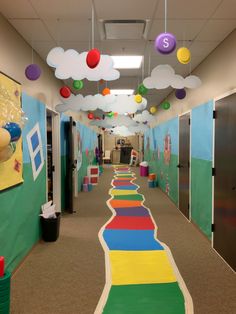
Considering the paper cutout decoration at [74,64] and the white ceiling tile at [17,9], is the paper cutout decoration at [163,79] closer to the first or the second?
the paper cutout decoration at [74,64]

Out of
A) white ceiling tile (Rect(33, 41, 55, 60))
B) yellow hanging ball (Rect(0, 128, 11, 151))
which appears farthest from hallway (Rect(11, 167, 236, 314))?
white ceiling tile (Rect(33, 41, 55, 60))

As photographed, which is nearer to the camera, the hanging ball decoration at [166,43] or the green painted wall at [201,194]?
the hanging ball decoration at [166,43]

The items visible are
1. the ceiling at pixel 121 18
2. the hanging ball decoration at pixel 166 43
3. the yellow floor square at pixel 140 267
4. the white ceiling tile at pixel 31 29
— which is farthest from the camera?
the white ceiling tile at pixel 31 29

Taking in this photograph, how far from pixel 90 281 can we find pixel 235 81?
2761 mm

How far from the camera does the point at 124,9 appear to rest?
312 centimetres

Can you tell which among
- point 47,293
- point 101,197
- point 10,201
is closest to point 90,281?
point 47,293

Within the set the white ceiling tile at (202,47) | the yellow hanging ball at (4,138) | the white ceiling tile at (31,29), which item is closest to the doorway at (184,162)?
the white ceiling tile at (202,47)

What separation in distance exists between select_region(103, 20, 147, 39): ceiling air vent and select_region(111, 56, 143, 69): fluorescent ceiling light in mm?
987

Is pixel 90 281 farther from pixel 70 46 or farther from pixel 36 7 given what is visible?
pixel 70 46

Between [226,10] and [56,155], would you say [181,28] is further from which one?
[56,155]

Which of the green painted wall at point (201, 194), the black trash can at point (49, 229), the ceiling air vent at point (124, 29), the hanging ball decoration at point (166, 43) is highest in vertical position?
the ceiling air vent at point (124, 29)

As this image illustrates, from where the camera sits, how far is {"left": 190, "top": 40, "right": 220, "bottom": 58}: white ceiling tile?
4.13 meters

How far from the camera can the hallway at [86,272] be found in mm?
2695

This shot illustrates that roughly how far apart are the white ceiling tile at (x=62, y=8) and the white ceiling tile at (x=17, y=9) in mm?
73
